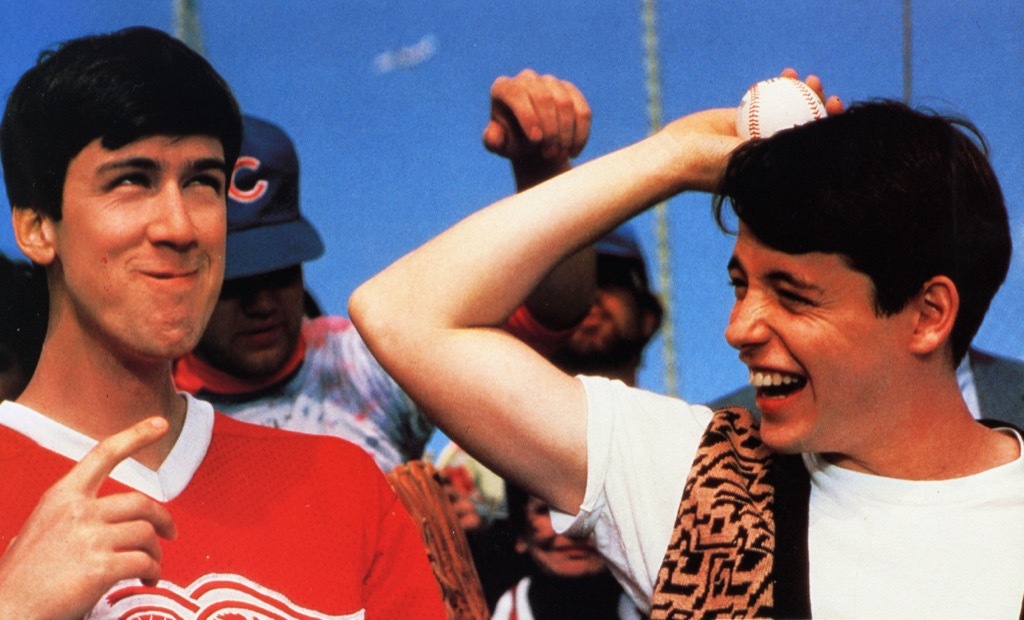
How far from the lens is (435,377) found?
6.71ft

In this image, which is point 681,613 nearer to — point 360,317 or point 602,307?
point 360,317

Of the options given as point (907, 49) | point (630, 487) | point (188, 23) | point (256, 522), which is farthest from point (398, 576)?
point (907, 49)

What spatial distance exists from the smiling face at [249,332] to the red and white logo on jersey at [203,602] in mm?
886

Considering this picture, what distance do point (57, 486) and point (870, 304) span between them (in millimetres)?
1222

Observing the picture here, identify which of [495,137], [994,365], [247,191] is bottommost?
[994,365]

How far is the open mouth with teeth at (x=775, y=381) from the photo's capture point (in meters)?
2.05

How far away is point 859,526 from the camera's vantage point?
205cm

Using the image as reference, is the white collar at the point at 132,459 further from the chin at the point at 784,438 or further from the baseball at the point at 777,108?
the baseball at the point at 777,108

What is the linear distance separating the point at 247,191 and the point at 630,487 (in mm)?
1253

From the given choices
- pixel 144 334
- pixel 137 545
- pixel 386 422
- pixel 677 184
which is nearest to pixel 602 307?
pixel 386 422

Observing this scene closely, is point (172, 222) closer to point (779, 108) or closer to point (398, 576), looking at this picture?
point (398, 576)

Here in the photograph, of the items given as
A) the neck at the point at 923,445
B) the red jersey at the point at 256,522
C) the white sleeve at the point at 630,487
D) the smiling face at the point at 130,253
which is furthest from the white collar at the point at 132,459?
the neck at the point at 923,445

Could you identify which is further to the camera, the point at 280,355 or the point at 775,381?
the point at 280,355

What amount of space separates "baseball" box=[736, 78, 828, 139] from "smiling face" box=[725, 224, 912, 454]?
29cm
